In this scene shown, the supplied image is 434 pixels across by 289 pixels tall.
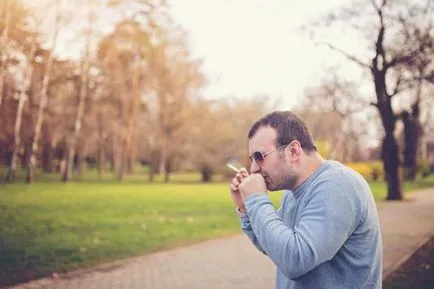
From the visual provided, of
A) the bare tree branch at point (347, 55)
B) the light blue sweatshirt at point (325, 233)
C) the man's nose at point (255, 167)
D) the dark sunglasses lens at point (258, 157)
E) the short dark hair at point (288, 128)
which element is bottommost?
the light blue sweatshirt at point (325, 233)

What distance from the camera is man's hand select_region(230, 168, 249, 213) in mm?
1789

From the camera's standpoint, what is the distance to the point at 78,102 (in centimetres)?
3212

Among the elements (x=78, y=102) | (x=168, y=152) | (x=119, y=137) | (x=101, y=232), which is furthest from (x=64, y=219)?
(x=119, y=137)

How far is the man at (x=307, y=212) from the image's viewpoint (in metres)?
1.50

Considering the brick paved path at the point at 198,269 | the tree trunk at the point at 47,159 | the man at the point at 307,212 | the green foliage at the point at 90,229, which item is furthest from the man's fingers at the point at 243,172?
the tree trunk at the point at 47,159

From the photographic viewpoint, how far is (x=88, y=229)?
1029 centimetres

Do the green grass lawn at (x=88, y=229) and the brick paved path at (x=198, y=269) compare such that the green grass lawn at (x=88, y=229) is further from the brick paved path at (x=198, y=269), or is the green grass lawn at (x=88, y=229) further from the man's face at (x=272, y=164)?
the man's face at (x=272, y=164)

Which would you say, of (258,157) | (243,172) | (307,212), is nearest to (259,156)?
(258,157)

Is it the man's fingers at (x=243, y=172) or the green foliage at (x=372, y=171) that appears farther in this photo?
the green foliage at (x=372, y=171)

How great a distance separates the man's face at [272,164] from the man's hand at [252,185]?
0.14 feet

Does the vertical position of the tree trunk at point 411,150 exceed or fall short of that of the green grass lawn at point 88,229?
it exceeds it

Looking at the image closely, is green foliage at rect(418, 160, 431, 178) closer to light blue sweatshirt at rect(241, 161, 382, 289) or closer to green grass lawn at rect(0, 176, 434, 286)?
green grass lawn at rect(0, 176, 434, 286)

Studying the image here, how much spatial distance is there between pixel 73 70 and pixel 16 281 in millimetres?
24882

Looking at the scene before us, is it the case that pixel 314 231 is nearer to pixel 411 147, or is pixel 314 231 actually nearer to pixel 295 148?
pixel 295 148
